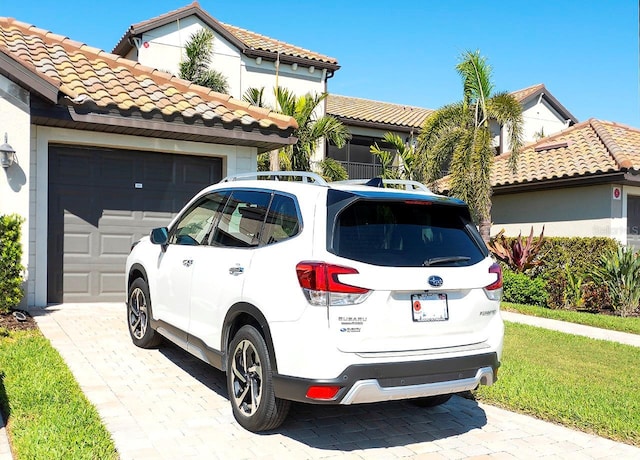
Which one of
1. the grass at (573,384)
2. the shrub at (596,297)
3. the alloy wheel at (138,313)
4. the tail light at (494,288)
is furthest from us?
the shrub at (596,297)

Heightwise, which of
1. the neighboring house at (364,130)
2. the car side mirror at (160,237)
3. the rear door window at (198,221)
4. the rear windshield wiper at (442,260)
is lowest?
the rear windshield wiper at (442,260)

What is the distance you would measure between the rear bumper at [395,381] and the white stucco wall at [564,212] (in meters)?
12.3

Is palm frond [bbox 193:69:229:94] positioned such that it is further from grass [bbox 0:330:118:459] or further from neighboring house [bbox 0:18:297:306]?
grass [bbox 0:330:118:459]

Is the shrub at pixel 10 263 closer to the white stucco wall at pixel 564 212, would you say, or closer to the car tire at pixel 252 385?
the car tire at pixel 252 385

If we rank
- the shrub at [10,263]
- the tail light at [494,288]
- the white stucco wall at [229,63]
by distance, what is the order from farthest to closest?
the white stucco wall at [229,63] < the shrub at [10,263] < the tail light at [494,288]

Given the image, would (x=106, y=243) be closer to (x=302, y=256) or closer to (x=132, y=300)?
(x=132, y=300)

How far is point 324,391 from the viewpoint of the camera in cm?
377

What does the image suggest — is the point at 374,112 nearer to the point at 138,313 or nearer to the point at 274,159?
the point at 274,159

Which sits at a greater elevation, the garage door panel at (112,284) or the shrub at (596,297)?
the garage door panel at (112,284)

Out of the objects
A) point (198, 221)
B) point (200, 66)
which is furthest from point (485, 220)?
point (198, 221)

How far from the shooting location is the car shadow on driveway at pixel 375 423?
4328mm

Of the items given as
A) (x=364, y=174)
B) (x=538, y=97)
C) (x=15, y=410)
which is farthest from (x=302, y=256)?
(x=538, y=97)

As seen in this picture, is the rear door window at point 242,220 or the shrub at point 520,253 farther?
the shrub at point 520,253

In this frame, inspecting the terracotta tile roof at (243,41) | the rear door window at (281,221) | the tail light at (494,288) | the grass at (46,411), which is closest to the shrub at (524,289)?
the tail light at (494,288)
